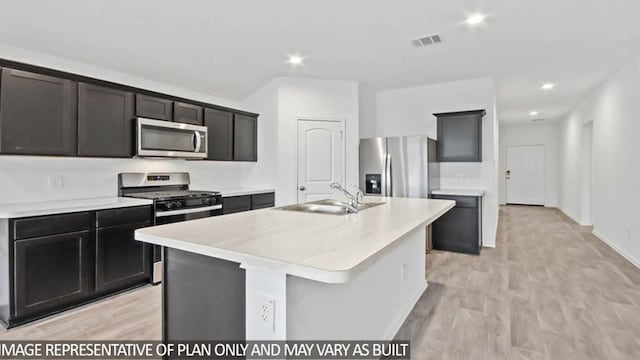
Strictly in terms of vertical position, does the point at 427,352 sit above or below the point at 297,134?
below

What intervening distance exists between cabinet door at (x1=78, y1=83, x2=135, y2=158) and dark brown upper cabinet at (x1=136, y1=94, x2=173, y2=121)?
9cm

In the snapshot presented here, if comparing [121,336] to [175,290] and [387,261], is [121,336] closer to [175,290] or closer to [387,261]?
[175,290]

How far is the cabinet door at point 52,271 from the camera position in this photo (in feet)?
7.85

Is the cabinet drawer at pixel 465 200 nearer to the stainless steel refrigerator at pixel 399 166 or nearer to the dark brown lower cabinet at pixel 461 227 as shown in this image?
the dark brown lower cabinet at pixel 461 227

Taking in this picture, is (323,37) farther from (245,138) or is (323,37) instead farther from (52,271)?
(52,271)

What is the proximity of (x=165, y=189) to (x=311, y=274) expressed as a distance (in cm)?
344

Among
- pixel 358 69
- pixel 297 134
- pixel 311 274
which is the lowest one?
pixel 311 274

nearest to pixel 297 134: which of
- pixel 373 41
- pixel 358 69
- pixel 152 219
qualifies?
pixel 358 69

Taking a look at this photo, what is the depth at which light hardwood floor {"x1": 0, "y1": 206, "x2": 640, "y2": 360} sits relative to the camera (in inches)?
84.0

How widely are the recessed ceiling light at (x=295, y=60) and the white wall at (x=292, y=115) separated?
52 centimetres

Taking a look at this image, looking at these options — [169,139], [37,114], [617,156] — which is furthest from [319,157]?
[617,156]

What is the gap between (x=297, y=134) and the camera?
15.2 feet

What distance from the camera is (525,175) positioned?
9680 mm

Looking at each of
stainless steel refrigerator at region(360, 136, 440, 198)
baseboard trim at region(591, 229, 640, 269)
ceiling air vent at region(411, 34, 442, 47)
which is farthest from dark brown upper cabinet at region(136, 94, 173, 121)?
baseboard trim at region(591, 229, 640, 269)
